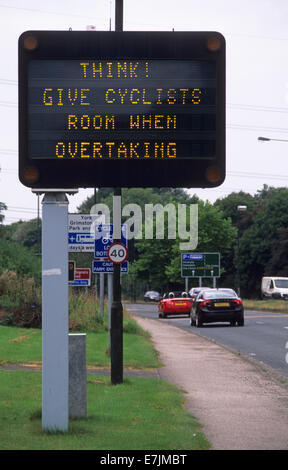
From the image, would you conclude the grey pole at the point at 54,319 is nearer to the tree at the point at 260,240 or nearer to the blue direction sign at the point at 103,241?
the blue direction sign at the point at 103,241

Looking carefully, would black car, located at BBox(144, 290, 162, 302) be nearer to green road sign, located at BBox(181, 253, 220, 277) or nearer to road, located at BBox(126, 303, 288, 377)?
green road sign, located at BBox(181, 253, 220, 277)

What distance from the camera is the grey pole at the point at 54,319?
31.1 feet

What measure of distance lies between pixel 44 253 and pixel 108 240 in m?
10.9

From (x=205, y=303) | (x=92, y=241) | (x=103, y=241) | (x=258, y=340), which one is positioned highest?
(x=92, y=241)

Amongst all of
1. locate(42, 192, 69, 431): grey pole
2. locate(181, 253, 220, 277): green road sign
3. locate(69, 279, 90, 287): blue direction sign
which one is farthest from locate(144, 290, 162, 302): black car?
locate(42, 192, 69, 431): grey pole

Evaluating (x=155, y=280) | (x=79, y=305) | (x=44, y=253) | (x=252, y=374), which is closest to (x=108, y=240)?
(x=252, y=374)

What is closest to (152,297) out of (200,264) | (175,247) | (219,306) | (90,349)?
(175,247)

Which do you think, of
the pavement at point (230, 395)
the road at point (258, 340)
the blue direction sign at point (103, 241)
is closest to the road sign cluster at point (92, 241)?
the blue direction sign at point (103, 241)

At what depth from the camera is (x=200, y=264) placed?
7800 centimetres

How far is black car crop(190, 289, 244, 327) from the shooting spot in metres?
34.8

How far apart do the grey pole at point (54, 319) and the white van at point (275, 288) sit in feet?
216

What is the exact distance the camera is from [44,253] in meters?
9.55

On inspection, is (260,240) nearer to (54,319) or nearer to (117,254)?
(117,254)

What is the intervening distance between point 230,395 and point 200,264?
6428cm
